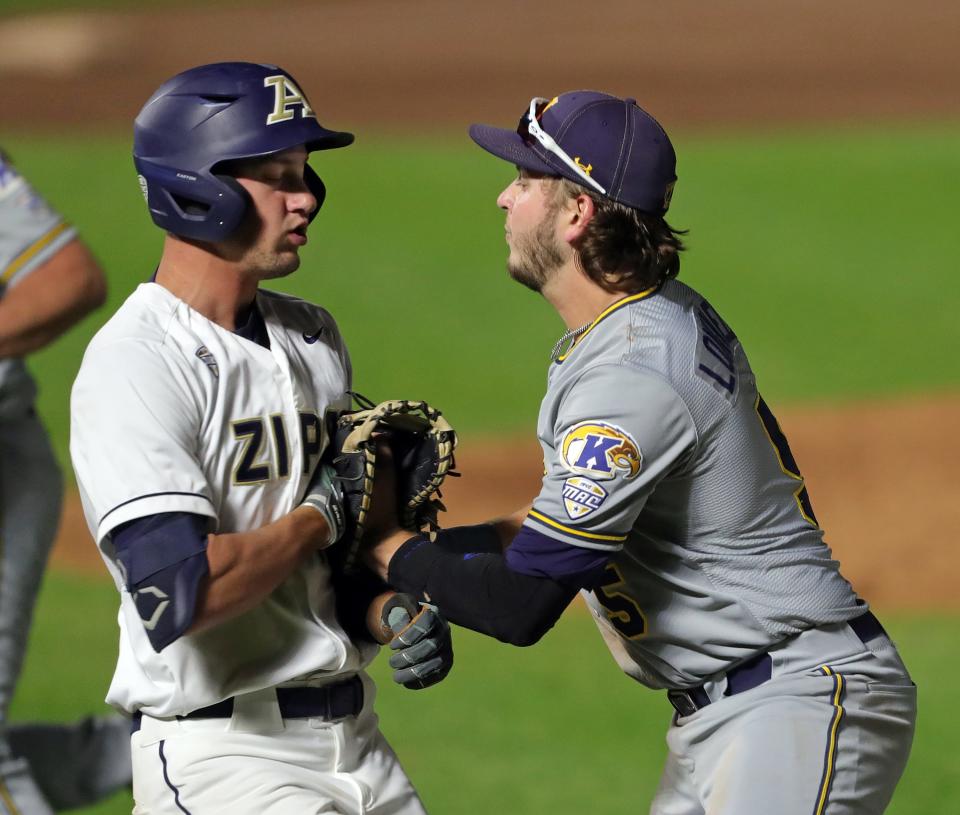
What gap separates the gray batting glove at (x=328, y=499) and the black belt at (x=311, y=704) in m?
0.36

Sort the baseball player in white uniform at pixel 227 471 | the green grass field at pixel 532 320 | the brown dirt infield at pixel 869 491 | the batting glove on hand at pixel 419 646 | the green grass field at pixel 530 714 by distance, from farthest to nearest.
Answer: the brown dirt infield at pixel 869 491, the green grass field at pixel 532 320, the green grass field at pixel 530 714, the batting glove on hand at pixel 419 646, the baseball player in white uniform at pixel 227 471

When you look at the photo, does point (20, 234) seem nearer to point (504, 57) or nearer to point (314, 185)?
point (314, 185)

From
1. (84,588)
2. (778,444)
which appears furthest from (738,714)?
(84,588)

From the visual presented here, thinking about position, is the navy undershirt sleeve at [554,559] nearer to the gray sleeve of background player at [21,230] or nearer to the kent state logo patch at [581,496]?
the kent state logo patch at [581,496]

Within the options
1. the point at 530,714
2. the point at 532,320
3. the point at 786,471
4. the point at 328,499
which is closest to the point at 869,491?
the point at 530,714

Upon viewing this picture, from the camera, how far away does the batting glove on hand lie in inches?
118

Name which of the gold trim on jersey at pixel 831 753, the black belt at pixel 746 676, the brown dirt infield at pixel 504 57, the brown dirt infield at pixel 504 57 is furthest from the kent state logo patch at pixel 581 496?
the brown dirt infield at pixel 504 57

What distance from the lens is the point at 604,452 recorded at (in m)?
2.88

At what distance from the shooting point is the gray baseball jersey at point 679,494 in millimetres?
2914

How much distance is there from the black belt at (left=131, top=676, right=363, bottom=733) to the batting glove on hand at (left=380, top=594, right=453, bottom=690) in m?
0.16

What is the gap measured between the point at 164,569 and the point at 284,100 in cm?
102

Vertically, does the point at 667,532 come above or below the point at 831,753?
above

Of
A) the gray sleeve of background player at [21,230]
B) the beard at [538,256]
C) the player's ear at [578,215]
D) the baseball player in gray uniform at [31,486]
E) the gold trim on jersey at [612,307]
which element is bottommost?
the baseball player in gray uniform at [31,486]

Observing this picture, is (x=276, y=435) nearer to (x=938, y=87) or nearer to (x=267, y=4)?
(x=938, y=87)
